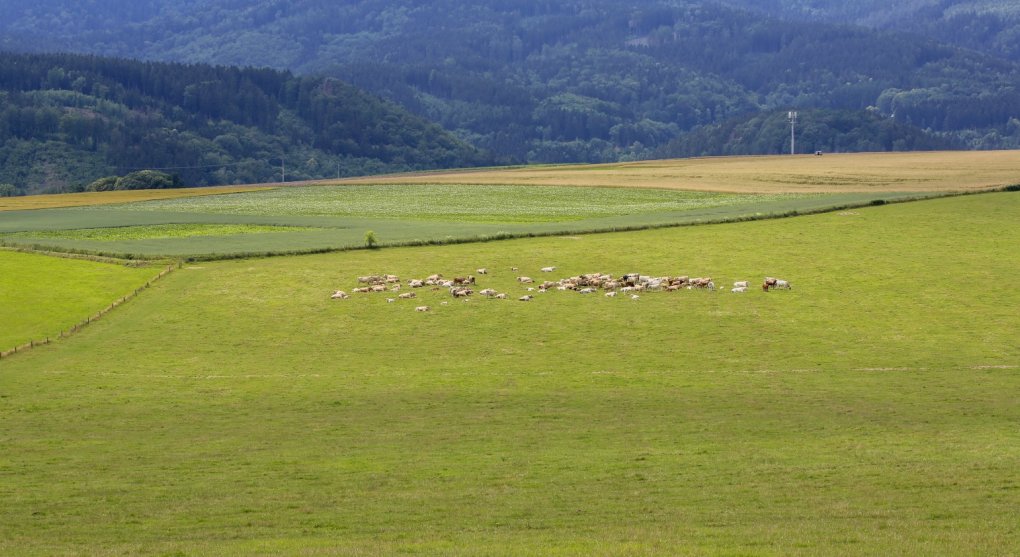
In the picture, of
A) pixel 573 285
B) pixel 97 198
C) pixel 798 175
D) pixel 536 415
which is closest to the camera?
pixel 536 415

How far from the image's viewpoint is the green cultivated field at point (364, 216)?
8675 centimetres

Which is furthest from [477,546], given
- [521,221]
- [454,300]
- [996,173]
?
[996,173]

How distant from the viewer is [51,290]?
67.8m

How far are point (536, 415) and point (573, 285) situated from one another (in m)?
25.8

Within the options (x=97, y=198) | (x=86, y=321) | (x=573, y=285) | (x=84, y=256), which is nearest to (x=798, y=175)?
(x=97, y=198)

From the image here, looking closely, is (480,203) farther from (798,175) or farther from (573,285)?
(573,285)

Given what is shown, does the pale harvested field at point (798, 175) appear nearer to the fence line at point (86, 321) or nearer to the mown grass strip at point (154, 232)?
the mown grass strip at point (154, 232)

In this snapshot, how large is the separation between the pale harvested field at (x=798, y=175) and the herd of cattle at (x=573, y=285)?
5137cm

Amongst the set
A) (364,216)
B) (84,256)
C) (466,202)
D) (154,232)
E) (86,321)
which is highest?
(84,256)

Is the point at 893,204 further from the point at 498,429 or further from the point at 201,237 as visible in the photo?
A: the point at 498,429

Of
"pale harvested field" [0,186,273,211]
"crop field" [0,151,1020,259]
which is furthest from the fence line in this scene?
"pale harvested field" [0,186,273,211]

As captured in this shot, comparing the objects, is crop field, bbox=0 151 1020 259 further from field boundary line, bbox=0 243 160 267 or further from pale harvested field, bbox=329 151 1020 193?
field boundary line, bbox=0 243 160 267

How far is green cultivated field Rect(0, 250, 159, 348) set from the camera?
196ft

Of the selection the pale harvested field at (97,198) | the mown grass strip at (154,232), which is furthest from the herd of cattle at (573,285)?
the pale harvested field at (97,198)
